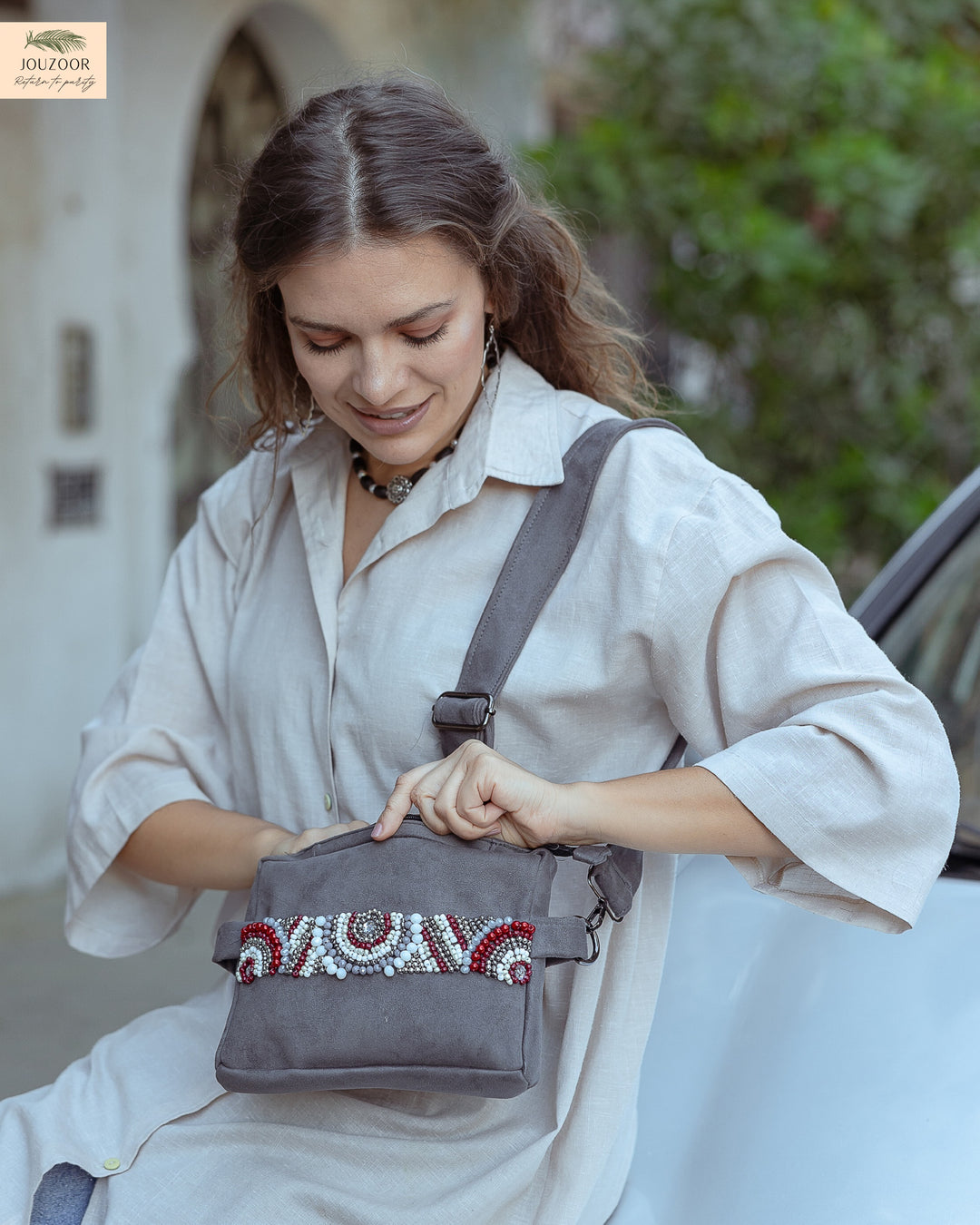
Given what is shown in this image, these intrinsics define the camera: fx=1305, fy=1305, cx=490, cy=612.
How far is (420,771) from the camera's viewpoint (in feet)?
4.30

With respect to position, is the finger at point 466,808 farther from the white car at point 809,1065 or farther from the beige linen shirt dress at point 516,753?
the white car at point 809,1065

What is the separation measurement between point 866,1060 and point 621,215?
4.25 meters

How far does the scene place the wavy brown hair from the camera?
4.60 ft

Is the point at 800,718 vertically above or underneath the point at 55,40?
underneath

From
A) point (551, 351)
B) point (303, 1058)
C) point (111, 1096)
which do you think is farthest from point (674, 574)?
point (111, 1096)

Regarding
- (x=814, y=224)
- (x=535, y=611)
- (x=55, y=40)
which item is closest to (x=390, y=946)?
(x=535, y=611)

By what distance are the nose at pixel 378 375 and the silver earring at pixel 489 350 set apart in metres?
0.17

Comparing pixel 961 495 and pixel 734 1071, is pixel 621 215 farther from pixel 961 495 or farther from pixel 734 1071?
pixel 734 1071

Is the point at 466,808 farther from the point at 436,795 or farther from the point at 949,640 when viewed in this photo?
the point at 949,640

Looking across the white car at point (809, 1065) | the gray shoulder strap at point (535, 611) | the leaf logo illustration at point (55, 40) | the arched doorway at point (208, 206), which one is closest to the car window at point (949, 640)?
the white car at point (809, 1065)

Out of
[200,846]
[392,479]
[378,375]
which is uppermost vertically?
[378,375]

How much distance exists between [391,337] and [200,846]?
0.65 meters

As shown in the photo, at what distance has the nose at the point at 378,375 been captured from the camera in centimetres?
142

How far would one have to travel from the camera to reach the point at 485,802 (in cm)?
127
